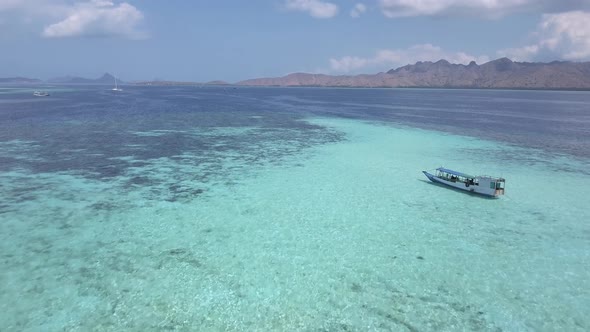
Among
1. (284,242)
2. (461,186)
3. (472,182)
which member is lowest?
(284,242)

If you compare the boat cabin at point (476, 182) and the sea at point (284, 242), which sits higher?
the boat cabin at point (476, 182)

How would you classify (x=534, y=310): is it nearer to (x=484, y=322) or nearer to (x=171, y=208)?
(x=484, y=322)

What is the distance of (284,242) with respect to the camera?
2586 centimetres

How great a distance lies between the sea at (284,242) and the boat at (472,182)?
0.90 m

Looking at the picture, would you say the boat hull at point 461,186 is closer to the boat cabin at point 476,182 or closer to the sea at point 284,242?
the boat cabin at point 476,182

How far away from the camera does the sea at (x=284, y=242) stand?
1827 centimetres

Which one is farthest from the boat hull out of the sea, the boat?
the sea

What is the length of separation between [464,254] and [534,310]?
580 centimetres

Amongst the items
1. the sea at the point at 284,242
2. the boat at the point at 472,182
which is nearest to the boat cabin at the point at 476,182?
the boat at the point at 472,182

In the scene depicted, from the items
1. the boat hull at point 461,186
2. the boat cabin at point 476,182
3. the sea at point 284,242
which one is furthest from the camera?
the boat hull at point 461,186

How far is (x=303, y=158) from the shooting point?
50562mm

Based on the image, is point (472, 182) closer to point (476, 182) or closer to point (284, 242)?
point (476, 182)

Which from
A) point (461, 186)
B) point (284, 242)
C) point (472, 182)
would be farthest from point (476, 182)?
point (284, 242)

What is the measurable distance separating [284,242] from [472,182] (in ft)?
71.5
